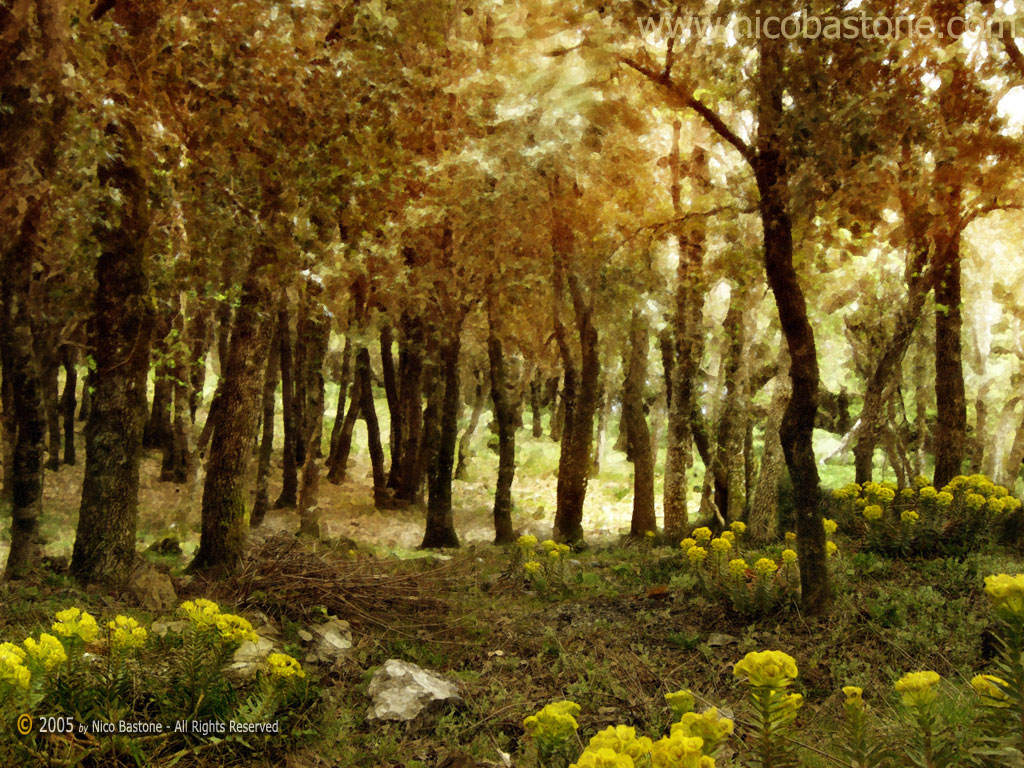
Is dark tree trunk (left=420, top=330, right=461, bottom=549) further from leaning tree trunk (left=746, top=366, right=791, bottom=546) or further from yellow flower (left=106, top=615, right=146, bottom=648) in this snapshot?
yellow flower (left=106, top=615, right=146, bottom=648)

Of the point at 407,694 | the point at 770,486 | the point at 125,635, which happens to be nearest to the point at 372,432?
the point at 770,486

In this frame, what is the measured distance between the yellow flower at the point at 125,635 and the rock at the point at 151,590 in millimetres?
3274

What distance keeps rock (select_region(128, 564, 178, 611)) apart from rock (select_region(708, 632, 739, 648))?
202 inches

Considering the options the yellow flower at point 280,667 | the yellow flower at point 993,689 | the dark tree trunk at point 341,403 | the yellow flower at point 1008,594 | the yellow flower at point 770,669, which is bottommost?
the yellow flower at point 280,667

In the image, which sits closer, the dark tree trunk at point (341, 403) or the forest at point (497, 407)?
the forest at point (497, 407)

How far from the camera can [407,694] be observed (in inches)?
205

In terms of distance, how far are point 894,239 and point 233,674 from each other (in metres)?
9.74

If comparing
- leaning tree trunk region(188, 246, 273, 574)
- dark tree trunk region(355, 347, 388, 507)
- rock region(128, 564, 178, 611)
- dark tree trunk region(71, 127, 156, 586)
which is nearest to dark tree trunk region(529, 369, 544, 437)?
dark tree trunk region(355, 347, 388, 507)

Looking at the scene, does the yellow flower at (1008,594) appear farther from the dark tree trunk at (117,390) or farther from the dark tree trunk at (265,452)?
the dark tree trunk at (265,452)

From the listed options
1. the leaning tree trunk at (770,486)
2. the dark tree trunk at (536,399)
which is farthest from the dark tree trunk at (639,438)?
the dark tree trunk at (536,399)

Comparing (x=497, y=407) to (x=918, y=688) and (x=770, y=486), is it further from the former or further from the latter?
(x=918, y=688)

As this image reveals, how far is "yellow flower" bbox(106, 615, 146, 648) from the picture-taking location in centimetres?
378

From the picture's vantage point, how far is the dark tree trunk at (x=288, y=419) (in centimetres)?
1666

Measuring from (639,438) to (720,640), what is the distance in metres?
8.61
